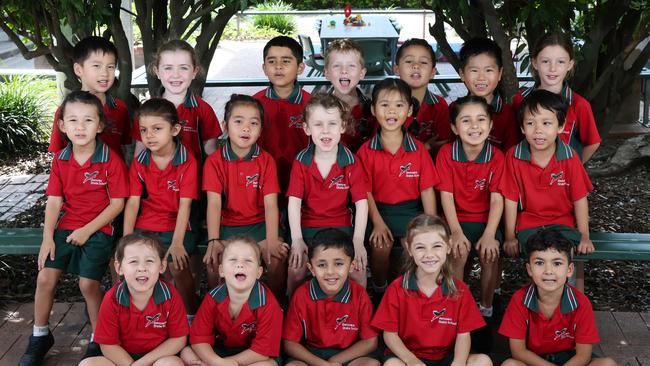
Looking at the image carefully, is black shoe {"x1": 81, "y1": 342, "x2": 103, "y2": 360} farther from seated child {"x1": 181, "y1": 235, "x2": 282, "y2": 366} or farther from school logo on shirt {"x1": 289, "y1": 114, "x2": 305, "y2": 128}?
school logo on shirt {"x1": 289, "y1": 114, "x2": 305, "y2": 128}

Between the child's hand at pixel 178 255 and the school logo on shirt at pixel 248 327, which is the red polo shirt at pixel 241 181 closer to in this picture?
the child's hand at pixel 178 255

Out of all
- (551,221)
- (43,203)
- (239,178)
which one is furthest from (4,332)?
(551,221)

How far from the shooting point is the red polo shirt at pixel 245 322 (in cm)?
387

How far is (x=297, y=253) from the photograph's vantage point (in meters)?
4.20

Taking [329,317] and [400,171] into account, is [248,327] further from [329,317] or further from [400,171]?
[400,171]

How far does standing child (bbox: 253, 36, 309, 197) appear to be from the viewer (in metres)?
4.87

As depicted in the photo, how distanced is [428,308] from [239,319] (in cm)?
90

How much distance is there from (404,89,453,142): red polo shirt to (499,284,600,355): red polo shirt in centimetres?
130

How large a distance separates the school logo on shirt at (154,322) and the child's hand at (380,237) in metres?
1.14

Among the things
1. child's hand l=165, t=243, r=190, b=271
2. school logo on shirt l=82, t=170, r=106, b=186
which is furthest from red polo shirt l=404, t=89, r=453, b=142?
school logo on shirt l=82, t=170, r=106, b=186

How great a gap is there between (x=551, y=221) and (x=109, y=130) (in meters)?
2.52

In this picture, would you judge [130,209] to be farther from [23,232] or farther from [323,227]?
Answer: [323,227]

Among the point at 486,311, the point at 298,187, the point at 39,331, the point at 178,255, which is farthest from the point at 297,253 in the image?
the point at 39,331

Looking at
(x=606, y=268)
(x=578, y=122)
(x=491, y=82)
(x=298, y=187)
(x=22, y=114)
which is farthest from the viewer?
(x=22, y=114)
